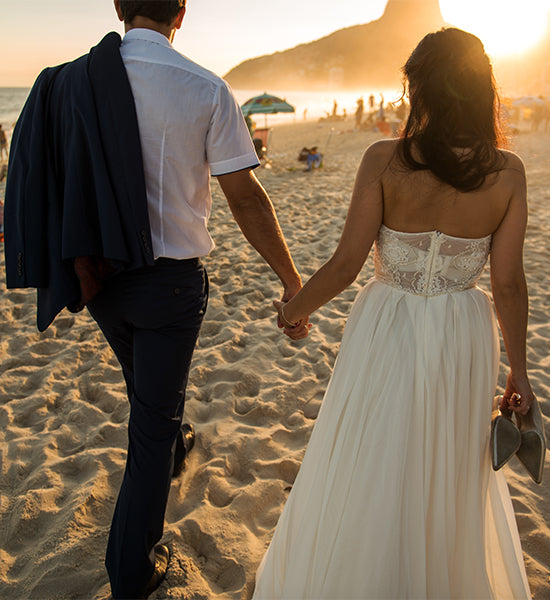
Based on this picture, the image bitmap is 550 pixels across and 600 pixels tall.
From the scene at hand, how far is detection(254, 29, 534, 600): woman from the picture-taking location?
1264 mm

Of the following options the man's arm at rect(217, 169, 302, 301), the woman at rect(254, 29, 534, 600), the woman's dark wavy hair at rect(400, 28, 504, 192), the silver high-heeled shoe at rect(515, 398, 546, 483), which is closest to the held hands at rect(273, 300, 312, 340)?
the man's arm at rect(217, 169, 302, 301)

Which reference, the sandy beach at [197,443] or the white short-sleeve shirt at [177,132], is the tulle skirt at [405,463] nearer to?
the sandy beach at [197,443]

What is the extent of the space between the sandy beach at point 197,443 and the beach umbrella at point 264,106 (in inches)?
521

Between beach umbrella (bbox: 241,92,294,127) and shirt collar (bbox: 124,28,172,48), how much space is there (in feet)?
50.1

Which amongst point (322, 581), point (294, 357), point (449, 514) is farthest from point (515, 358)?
point (294, 357)

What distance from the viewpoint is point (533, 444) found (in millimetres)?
1484

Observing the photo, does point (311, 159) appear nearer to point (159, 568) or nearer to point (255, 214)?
point (255, 214)

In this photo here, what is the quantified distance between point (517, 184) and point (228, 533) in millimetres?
1841

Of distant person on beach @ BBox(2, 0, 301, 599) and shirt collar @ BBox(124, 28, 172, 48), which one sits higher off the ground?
shirt collar @ BBox(124, 28, 172, 48)

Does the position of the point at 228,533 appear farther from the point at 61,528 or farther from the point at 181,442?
the point at 61,528

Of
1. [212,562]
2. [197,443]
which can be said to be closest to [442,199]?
[212,562]

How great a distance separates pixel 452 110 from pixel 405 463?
3.49 ft

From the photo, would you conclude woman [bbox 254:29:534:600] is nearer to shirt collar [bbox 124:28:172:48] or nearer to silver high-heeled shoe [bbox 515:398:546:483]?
silver high-heeled shoe [bbox 515:398:546:483]

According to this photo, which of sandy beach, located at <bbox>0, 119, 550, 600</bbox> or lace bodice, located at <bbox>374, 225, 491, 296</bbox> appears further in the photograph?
sandy beach, located at <bbox>0, 119, 550, 600</bbox>
